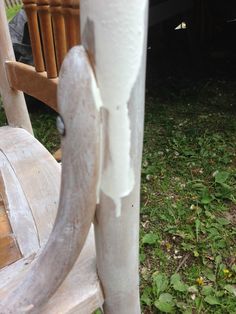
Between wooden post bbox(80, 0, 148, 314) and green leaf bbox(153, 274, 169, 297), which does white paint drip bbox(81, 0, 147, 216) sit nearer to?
wooden post bbox(80, 0, 148, 314)

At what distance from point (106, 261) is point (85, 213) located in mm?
110

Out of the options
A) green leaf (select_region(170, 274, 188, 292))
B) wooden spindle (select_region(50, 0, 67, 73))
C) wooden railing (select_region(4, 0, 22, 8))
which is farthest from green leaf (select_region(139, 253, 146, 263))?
wooden railing (select_region(4, 0, 22, 8))

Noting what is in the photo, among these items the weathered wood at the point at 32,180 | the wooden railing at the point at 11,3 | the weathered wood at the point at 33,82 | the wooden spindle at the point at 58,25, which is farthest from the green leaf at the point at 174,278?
the wooden railing at the point at 11,3

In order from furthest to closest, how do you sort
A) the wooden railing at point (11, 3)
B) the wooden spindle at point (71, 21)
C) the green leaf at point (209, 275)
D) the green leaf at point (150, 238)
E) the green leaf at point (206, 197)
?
the wooden railing at point (11, 3)
the green leaf at point (206, 197)
the green leaf at point (150, 238)
the green leaf at point (209, 275)
the wooden spindle at point (71, 21)

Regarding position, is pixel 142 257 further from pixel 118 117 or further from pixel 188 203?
pixel 118 117

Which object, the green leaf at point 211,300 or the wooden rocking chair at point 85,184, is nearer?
the wooden rocking chair at point 85,184

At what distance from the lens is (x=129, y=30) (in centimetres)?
33

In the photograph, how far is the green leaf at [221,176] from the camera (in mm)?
1535

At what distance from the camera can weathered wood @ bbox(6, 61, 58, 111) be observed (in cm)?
69

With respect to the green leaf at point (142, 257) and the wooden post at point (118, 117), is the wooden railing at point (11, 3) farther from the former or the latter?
the wooden post at point (118, 117)

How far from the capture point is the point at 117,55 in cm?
34

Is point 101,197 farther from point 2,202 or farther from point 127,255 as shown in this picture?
point 2,202

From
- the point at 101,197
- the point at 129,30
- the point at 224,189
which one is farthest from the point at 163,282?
the point at 129,30

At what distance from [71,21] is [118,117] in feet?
0.73
